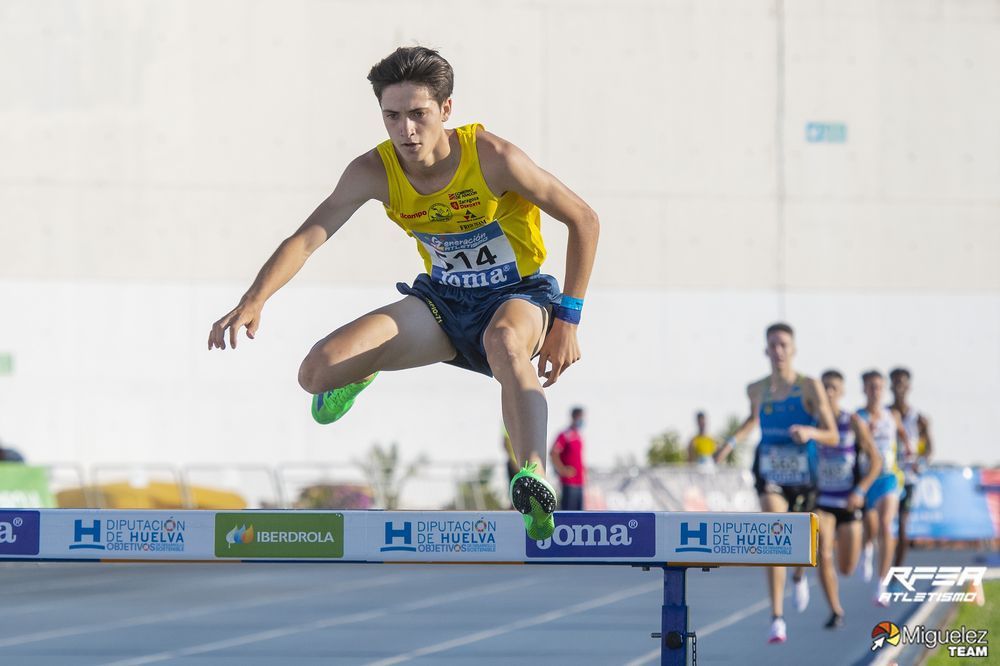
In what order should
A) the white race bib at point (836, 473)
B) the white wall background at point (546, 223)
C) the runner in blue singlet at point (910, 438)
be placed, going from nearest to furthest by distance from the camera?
the white race bib at point (836, 473)
the runner in blue singlet at point (910, 438)
the white wall background at point (546, 223)

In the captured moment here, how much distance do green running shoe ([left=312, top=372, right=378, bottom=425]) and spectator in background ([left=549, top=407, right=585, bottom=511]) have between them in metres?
13.5

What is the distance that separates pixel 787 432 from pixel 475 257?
5.35 m

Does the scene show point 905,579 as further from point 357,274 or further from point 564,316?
point 357,274

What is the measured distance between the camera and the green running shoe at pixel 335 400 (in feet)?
22.4

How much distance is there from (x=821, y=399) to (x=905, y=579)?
5.07 meters

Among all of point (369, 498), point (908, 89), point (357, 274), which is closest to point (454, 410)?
point (357, 274)

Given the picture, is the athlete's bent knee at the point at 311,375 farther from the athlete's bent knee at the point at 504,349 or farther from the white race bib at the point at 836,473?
the white race bib at the point at 836,473

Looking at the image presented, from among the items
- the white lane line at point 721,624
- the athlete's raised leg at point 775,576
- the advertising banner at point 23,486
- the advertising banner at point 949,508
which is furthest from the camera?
the advertising banner at point 949,508

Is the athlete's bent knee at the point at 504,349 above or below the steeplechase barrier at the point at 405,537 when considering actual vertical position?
above

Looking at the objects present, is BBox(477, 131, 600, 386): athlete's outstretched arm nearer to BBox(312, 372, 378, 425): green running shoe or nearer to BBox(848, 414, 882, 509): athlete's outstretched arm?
BBox(312, 372, 378, 425): green running shoe

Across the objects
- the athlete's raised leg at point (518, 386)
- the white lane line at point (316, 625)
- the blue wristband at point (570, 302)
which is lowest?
the white lane line at point (316, 625)

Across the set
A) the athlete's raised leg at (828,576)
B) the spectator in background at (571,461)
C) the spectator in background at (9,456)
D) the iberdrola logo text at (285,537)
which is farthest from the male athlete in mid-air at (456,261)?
the spectator in background at (9,456)

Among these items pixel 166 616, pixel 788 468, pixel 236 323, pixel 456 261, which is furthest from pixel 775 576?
pixel 236 323

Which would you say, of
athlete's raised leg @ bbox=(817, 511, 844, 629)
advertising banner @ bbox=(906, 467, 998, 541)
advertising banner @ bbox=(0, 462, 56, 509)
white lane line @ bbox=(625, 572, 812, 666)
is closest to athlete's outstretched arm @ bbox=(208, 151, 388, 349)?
white lane line @ bbox=(625, 572, 812, 666)
